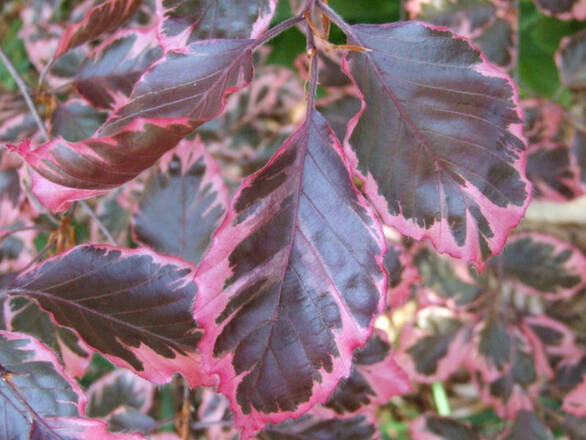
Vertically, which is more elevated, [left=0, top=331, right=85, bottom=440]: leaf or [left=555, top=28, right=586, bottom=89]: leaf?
[left=555, top=28, right=586, bottom=89]: leaf

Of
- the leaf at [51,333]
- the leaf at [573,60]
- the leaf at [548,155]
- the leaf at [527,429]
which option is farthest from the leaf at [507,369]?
→ the leaf at [51,333]

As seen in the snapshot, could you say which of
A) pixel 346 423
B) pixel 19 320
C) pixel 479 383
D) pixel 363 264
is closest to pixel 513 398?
pixel 479 383

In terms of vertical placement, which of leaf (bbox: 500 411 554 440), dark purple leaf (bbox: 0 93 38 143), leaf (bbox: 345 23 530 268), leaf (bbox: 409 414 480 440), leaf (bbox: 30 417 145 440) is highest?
leaf (bbox: 345 23 530 268)

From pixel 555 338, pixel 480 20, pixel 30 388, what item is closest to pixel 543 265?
pixel 555 338

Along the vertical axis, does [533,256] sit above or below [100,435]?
below

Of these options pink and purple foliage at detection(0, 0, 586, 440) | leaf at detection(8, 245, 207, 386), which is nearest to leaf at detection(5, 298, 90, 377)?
pink and purple foliage at detection(0, 0, 586, 440)

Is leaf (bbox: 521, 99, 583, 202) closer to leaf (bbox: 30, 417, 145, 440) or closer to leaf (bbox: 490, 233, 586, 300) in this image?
leaf (bbox: 490, 233, 586, 300)

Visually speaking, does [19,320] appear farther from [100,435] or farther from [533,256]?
[533,256]
